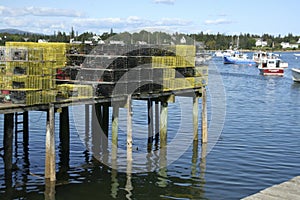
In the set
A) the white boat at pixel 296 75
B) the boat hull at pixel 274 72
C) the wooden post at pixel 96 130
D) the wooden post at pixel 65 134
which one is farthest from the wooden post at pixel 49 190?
→ the boat hull at pixel 274 72

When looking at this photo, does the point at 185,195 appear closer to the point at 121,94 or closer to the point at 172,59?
the point at 121,94

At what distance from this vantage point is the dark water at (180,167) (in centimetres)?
2267

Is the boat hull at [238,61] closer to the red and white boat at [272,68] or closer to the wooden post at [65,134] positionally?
the red and white boat at [272,68]

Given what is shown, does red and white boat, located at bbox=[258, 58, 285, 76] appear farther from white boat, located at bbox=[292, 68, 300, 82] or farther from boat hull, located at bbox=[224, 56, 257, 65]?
boat hull, located at bbox=[224, 56, 257, 65]

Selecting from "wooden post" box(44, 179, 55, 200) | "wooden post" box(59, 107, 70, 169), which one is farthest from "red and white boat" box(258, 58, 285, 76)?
"wooden post" box(44, 179, 55, 200)

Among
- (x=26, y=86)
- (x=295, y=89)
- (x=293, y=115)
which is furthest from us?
(x=295, y=89)

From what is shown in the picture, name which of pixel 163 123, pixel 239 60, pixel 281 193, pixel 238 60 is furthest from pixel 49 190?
pixel 238 60

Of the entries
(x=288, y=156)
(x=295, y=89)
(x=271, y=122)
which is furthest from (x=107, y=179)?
(x=295, y=89)

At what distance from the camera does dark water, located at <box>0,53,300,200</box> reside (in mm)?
22672

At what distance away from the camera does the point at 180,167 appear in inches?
1072

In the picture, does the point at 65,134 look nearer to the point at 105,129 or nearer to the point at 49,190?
the point at 105,129

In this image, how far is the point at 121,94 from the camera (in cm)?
2497

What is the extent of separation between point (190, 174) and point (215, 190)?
2896 millimetres

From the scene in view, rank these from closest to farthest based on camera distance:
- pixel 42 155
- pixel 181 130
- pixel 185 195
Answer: pixel 185 195 → pixel 42 155 → pixel 181 130
